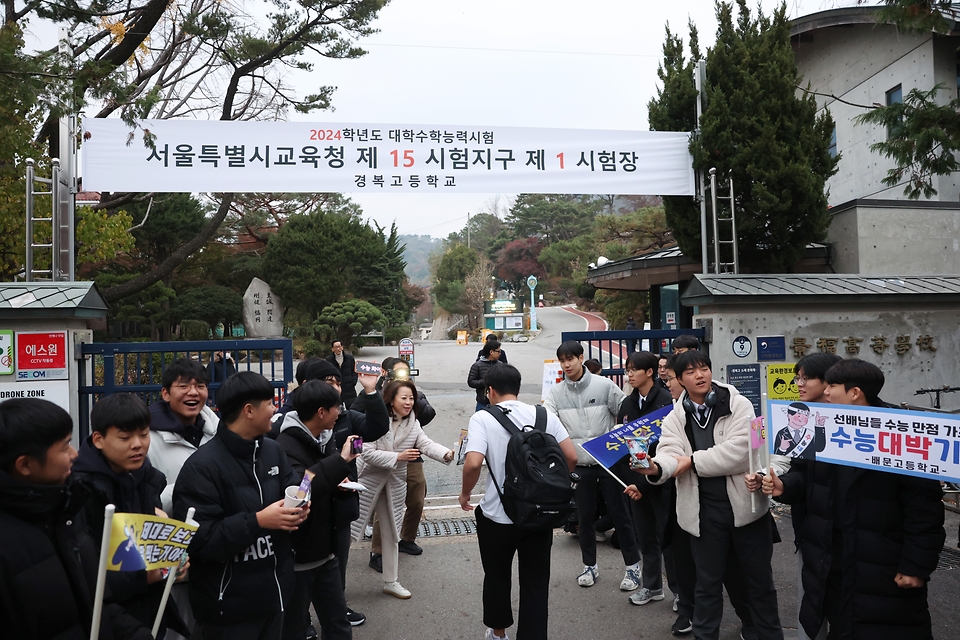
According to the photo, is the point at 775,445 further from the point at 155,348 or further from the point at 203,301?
the point at 203,301

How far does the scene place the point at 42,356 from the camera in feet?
19.6

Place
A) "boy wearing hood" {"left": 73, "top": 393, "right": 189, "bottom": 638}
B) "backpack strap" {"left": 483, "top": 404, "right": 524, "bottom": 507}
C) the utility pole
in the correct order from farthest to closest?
1. the utility pole
2. "backpack strap" {"left": 483, "top": 404, "right": 524, "bottom": 507}
3. "boy wearing hood" {"left": 73, "top": 393, "right": 189, "bottom": 638}

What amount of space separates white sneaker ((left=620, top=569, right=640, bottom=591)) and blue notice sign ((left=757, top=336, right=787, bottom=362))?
343 centimetres

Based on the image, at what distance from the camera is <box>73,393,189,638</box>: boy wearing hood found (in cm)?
246

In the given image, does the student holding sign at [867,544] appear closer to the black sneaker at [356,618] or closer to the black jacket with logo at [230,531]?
the black jacket with logo at [230,531]

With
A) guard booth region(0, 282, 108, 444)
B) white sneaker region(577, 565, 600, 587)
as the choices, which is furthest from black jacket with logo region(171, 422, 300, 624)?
guard booth region(0, 282, 108, 444)

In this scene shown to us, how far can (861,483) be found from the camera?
300 cm

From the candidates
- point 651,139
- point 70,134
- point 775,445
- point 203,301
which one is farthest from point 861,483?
point 203,301

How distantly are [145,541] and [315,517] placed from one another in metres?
1.21

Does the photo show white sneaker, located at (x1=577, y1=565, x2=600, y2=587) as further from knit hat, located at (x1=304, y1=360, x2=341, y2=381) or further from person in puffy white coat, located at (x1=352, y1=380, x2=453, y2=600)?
Result: knit hat, located at (x1=304, y1=360, x2=341, y2=381)

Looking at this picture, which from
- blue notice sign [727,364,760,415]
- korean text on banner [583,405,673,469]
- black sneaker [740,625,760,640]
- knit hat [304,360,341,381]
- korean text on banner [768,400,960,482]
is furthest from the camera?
blue notice sign [727,364,760,415]

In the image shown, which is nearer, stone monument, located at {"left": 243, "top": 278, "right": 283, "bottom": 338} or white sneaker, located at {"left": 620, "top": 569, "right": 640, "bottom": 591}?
white sneaker, located at {"left": 620, "top": 569, "right": 640, "bottom": 591}

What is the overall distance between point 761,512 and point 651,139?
5979 mm

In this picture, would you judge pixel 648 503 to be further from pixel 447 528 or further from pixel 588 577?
pixel 447 528
